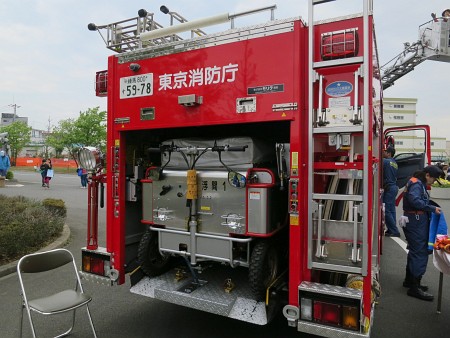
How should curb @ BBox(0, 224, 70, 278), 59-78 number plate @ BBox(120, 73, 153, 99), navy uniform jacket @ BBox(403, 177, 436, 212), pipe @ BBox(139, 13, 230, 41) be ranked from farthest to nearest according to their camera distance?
1. curb @ BBox(0, 224, 70, 278)
2. navy uniform jacket @ BBox(403, 177, 436, 212)
3. 59-78 number plate @ BBox(120, 73, 153, 99)
4. pipe @ BBox(139, 13, 230, 41)

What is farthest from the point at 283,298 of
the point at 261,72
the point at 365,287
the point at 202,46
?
the point at 202,46

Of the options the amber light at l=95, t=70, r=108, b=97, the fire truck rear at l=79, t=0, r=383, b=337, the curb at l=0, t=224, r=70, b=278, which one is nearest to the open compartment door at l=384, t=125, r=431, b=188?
the fire truck rear at l=79, t=0, r=383, b=337

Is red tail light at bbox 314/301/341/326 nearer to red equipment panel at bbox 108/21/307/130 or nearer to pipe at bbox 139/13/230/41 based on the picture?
red equipment panel at bbox 108/21/307/130

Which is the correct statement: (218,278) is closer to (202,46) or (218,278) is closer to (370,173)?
(370,173)

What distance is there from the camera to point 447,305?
163 inches

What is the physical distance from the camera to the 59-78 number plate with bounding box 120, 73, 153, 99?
3289mm

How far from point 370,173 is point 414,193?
2.46 meters

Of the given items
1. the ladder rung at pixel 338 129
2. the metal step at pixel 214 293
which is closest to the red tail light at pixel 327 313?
the metal step at pixel 214 293

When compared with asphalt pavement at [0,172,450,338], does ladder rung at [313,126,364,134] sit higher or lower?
higher

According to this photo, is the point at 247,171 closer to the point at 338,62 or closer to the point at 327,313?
the point at 338,62

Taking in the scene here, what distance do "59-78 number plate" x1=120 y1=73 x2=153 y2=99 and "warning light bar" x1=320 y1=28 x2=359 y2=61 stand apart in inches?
62.6

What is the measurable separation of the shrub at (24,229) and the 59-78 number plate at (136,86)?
3269 mm

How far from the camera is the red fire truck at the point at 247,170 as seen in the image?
2428 mm

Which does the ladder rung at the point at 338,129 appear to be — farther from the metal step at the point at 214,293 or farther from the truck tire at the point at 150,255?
the truck tire at the point at 150,255
